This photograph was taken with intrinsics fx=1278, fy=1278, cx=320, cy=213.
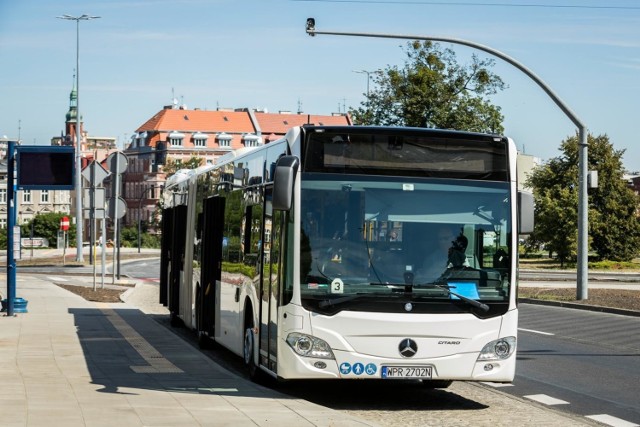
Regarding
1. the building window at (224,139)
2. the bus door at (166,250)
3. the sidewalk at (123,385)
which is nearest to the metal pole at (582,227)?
the bus door at (166,250)

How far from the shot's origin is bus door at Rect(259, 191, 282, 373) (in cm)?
1267

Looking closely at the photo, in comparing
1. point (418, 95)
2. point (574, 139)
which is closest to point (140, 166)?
point (574, 139)

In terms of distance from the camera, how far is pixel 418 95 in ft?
182

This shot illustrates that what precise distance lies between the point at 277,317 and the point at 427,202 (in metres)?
1.85

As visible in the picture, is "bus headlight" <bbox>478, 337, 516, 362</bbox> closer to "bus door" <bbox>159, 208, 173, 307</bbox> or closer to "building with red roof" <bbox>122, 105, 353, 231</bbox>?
"bus door" <bbox>159, 208, 173, 307</bbox>

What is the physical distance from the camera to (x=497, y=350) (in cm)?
1231

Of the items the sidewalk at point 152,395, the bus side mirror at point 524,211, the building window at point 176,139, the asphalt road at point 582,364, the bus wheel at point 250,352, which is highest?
the building window at point 176,139

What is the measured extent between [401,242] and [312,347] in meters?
1.31

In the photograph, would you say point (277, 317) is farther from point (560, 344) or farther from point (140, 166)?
point (140, 166)

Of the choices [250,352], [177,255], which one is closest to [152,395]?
[250,352]

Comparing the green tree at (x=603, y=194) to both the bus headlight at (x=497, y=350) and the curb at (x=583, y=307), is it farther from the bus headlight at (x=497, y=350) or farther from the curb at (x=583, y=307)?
the bus headlight at (x=497, y=350)

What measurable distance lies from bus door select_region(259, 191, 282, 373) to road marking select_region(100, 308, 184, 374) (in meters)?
1.89

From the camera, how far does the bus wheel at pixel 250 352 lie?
1394 centimetres

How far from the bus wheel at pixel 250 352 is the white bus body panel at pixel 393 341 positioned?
169 cm
